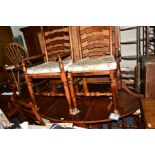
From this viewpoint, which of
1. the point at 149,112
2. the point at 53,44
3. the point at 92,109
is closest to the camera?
the point at 149,112

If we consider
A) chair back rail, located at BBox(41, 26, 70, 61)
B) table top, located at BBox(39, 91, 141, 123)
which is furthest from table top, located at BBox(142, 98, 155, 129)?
chair back rail, located at BBox(41, 26, 70, 61)

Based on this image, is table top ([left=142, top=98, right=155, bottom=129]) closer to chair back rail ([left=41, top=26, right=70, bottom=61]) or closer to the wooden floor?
the wooden floor

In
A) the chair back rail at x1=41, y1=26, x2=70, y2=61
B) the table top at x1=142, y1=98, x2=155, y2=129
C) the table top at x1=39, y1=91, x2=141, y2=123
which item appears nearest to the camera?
the table top at x1=142, y1=98, x2=155, y2=129

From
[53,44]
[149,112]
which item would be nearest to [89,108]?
[149,112]

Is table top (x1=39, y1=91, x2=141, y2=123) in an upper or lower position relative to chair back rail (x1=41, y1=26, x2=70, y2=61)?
lower

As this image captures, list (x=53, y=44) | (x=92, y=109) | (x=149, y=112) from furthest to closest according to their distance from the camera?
(x=53, y=44) < (x=92, y=109) < (x=149, y=112)

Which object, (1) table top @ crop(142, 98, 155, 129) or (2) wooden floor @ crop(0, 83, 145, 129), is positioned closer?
(1) table top @ crop(142, 98, 155, 129)

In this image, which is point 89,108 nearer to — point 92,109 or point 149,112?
point 92,109

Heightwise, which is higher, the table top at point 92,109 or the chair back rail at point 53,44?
the chair back rail at point 53,44

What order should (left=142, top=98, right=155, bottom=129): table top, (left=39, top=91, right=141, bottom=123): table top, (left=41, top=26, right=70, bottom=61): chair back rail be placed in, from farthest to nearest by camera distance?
1. (left=41, top=26, right=70, bottom=61): chair back rail
2. (left=39, top=91, right=141, bottom=123): table top
3. (left=142, top=98, right=155, bottom=129): table top

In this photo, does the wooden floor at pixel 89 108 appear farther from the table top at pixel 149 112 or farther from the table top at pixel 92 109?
the table top at pixel 149 112

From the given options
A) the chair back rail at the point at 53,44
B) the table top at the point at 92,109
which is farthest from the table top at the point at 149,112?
the chair back rail at the point at 53,44

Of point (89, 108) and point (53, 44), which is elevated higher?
point (53, 44)
